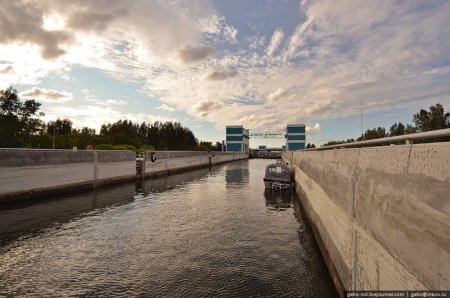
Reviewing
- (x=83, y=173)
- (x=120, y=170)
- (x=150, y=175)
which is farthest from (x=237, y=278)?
(x=150, y=175)

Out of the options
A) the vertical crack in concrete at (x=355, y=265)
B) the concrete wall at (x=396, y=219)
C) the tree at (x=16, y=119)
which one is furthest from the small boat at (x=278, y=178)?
the tree at (x=16, y=119)

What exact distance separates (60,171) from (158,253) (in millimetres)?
18377

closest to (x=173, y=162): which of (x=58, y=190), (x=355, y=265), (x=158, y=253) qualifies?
(x=58, y=190)

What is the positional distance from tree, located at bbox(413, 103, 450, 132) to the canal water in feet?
240

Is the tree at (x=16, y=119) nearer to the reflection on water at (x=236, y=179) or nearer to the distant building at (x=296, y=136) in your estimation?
the reflection on water at (x=236, y=179)

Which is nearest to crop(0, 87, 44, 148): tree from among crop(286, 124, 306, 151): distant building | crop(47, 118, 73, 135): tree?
crop(47, 118, 73, 135): tree

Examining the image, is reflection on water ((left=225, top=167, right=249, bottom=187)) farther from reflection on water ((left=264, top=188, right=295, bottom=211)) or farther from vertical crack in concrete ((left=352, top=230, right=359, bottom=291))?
vertical crack in concrete ((left=352, top=230, right=359, bottom=291))

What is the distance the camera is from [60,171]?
25062mm

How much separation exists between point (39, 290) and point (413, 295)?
9.09 meters

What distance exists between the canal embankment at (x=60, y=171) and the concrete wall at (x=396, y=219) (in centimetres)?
2194

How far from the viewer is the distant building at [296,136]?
125750 millimetres

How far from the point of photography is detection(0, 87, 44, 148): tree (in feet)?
176

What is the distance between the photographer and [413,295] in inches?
156

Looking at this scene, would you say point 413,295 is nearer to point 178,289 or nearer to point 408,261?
point 408,261
